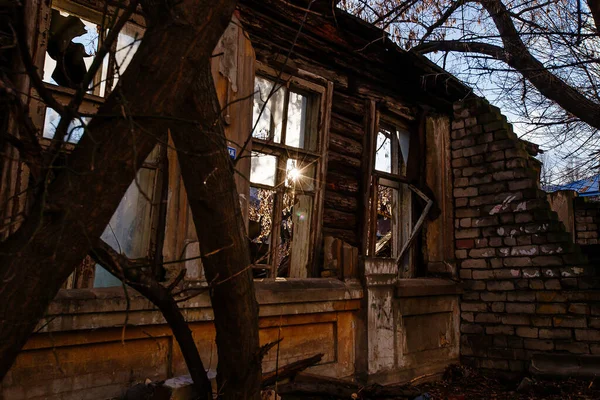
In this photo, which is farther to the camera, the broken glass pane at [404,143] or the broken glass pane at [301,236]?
the broken glass pane at [404,143]

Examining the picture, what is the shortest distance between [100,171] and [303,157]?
3.85 meters

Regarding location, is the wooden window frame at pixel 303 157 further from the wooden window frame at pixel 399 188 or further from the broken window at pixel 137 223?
the broken window at pixel 137 223

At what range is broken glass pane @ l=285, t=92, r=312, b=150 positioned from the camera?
5293 millimetres

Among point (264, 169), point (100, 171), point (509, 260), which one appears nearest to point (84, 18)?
point (264, 169)

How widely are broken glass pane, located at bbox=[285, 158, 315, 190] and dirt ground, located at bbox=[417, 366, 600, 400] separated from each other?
2324 millimetres

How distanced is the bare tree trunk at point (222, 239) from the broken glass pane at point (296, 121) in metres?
3.16

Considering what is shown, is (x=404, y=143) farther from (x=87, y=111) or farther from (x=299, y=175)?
(x=87, y=111)

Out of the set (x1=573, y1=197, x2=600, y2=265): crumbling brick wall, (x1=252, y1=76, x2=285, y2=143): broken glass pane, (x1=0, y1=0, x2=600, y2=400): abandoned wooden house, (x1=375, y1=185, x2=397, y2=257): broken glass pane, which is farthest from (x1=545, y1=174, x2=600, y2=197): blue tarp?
(x1=252, y1=76, x2=285, y2=143): broken glass pane

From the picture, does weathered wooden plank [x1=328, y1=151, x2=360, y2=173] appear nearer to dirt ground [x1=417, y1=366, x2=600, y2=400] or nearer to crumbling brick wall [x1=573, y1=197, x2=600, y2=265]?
dirt ground [x1=417, y1=366, x2=600, y2=400]

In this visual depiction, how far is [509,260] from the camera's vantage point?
19.1 feet

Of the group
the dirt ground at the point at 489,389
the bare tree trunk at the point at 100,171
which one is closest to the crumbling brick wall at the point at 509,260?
the dirt ground at the point at 489,389

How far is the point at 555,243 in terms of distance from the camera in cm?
550

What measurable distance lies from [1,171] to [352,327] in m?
3.37

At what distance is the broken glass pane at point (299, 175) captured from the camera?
521cm
